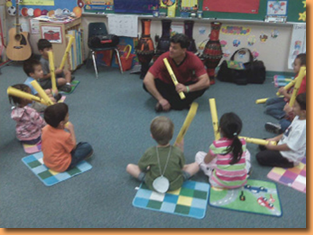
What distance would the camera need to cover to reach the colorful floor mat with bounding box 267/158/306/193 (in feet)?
6.76

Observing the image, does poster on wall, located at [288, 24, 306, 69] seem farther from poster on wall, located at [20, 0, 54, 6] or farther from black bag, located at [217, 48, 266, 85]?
poster on wall, located at [20, 0, 54, 6]

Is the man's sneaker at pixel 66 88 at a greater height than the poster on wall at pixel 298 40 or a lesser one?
lesser

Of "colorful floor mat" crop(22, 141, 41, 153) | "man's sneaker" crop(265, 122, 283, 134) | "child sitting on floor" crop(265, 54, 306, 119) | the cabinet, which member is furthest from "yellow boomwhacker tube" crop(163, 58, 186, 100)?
the cabinet

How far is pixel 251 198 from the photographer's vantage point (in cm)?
193

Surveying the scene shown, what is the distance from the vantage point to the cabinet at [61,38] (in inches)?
154

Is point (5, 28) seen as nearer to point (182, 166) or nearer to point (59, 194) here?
point (59, 194)

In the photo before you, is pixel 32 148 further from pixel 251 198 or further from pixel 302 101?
pixel 302 101

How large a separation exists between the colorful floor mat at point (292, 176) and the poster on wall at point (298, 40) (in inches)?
84.1

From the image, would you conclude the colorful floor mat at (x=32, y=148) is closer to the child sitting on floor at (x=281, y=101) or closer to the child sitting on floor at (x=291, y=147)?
the child sitting on floor at (x=291, y=147)

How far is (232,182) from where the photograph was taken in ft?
6.41

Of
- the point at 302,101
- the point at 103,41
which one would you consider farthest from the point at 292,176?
the point at 103,41

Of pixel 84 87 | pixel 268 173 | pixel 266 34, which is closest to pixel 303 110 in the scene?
pixel 268 173

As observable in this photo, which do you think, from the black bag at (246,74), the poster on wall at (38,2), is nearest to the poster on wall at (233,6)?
the black bag at (246,74)

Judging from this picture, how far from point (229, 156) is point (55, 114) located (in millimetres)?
1111
